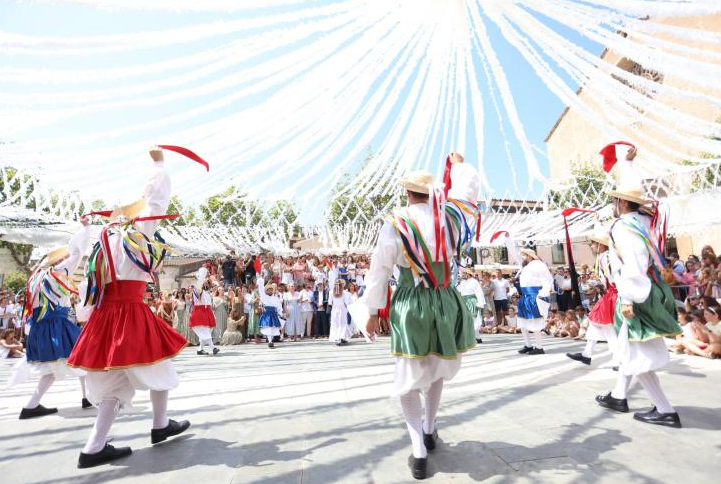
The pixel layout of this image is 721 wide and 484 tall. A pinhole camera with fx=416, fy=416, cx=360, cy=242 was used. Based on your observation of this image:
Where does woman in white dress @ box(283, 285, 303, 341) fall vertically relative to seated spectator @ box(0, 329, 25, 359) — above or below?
above

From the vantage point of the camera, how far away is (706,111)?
40.4ft

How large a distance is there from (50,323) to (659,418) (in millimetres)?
5172

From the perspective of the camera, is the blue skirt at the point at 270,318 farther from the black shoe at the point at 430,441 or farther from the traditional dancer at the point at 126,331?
the black shoe at the point at 430,441

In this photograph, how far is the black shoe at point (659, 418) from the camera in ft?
8.87

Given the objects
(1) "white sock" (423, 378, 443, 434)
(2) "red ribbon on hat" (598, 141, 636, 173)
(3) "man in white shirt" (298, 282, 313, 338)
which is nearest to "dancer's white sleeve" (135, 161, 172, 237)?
(1) "white sock" (423, 378, 443, 434)

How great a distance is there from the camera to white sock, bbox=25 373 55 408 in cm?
370

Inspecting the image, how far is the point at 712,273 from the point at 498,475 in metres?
8.66

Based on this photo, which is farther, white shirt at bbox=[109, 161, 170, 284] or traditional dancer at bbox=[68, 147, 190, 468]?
white shirt at bbox=[109, 161, 170, 284]

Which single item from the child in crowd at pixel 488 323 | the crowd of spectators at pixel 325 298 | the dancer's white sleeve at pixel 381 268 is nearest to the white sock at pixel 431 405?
the dancer's white sleeve at pixel 381 268

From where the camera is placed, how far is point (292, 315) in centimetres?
1138

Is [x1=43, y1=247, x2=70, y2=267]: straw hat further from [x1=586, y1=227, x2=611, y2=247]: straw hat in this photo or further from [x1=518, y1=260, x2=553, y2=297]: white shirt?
[x1=518, y1=260, x2=553, y2=297]: white shirt

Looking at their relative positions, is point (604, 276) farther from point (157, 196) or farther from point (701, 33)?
point (157, 196)

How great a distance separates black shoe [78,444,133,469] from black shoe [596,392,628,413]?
341 cm

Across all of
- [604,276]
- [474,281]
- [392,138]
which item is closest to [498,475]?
[604,276]
